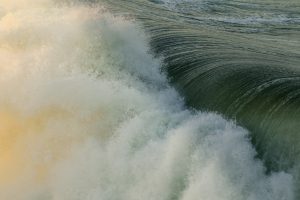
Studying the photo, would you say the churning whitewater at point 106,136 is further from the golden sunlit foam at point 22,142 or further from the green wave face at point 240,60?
the green wave face at point 240,60

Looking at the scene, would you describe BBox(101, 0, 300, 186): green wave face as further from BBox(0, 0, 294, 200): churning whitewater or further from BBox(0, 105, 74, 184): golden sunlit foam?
BBox(0, 105, 74, 184): golden sunlit foam

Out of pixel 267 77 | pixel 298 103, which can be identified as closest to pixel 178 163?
pixel 298 103

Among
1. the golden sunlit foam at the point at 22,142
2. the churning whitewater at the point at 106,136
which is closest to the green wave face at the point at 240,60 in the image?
the churning whitewater at the point at 106,136

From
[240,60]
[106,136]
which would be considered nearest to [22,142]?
[106,136]

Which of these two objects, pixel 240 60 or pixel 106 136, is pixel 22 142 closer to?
pixel 106 136

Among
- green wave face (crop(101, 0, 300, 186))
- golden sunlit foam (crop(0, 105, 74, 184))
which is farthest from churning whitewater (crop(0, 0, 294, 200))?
green wave face (crop(101, 0, 300, 186))

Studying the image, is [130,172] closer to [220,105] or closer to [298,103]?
[220,105]
